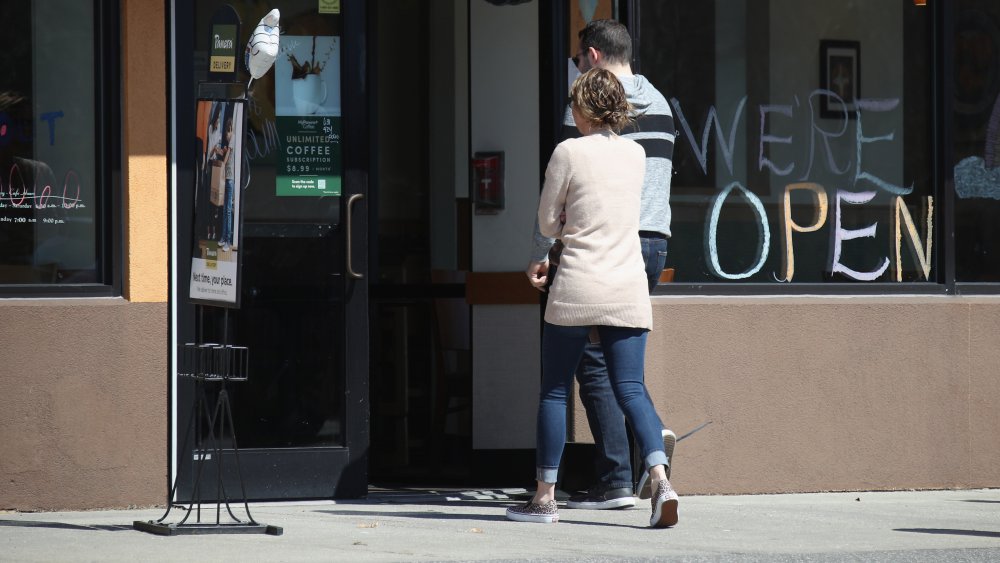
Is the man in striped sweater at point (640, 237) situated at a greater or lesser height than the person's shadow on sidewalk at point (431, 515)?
A: greater

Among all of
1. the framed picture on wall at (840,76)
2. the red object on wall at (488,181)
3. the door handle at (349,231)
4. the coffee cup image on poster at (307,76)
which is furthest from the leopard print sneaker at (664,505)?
the red object on wall at (488,181)

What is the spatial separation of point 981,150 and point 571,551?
348cm

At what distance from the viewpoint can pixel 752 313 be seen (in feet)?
22.6

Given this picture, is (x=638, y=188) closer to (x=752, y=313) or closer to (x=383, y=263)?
(x=752, y=313)

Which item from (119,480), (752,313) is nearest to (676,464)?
(752,313)

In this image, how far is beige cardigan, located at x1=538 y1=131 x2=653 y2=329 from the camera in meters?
5.60

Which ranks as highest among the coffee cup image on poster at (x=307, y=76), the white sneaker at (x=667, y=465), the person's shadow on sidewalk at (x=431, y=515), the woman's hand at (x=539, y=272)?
the coffee cup image on poster at (x=307, y=76)

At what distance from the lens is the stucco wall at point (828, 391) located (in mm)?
6805

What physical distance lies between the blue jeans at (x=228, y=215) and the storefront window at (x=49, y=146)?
1283mm

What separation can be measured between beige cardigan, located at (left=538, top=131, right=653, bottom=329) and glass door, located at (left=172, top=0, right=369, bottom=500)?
1.27 m

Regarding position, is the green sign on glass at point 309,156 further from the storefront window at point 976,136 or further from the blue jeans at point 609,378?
the storefront window at point 976,136

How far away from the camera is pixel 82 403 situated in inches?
246

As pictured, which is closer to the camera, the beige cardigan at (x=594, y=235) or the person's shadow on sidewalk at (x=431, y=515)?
the beige cardigan at (x=594, y=235)

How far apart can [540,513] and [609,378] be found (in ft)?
1.96
